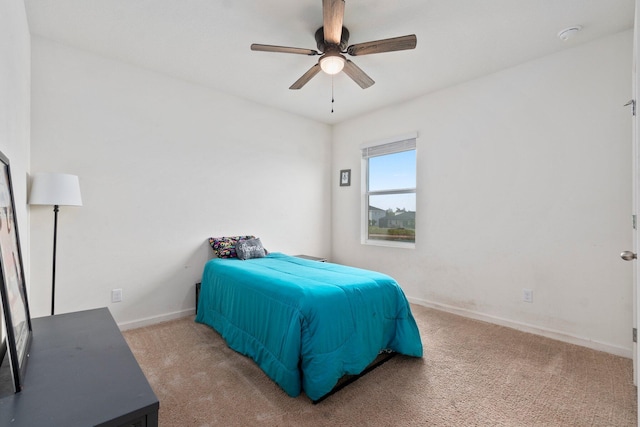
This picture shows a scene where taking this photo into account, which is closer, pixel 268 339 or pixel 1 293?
pixel 1 293

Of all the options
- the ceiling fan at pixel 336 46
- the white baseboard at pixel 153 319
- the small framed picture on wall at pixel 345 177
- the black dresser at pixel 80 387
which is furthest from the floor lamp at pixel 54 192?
the small framed picture on wall at pixel 345 177

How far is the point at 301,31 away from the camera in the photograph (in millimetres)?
2344

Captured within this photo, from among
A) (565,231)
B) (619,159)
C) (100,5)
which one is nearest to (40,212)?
(100,5)

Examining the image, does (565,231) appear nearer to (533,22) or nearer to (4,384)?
(533,22)

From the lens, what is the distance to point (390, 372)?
2.09 metres

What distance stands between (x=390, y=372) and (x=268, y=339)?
0.88 meters

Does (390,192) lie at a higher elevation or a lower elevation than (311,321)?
higher

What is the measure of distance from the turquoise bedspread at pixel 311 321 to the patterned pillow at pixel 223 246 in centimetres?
62

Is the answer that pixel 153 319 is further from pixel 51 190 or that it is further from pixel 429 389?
pixel 429 389

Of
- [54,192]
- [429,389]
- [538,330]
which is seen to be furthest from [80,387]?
[538,330]

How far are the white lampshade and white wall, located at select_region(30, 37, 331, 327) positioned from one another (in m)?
0.35

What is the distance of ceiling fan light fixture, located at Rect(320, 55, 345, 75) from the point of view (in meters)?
2.25

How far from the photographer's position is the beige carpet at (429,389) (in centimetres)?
163

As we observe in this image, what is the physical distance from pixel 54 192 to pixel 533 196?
3995mm
